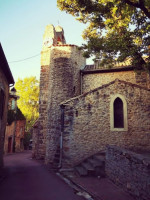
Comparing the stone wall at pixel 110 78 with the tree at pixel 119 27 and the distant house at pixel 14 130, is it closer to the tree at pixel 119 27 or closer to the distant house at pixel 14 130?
the tree at pixel 119 27

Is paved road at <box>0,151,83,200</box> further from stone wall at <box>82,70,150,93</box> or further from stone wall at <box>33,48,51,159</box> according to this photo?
stone wall at <box>82,70,150,93</box>

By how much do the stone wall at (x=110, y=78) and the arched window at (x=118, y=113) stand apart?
3952 mm

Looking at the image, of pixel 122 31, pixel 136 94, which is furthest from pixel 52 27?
pixel 136 94

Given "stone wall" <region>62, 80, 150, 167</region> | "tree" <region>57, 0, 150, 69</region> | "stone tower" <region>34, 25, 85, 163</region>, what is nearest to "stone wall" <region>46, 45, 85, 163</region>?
"stone tower" <region>34, 25, 85, 163</region>

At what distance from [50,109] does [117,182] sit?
7290mm

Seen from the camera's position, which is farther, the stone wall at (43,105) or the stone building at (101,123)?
the stone wall at (43,105)

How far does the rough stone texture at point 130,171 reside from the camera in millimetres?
4535

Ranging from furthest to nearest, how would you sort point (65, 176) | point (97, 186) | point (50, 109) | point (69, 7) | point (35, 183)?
point (50, 109) < point (69, 7) < point (65, 176) < point (35, 183) < point (97, 186)

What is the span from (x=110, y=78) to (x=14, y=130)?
1559 cm

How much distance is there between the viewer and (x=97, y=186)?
20.5ft

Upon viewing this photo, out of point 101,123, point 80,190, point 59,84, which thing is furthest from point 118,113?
point 80,190

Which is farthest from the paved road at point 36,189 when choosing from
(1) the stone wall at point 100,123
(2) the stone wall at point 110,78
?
(2) the stone wall at point 110,78

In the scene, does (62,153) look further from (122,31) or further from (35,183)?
(122,31)

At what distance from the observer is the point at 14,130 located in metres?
22.4
